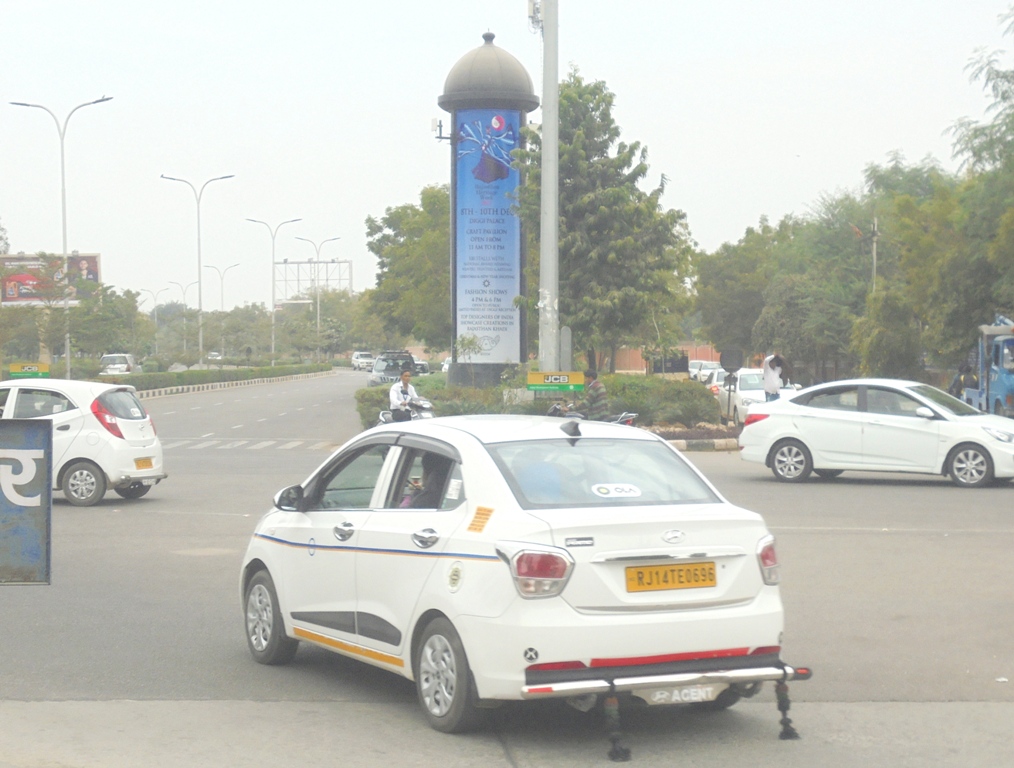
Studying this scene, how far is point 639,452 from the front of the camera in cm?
679

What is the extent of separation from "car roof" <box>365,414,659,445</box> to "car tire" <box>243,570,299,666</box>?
1.34m

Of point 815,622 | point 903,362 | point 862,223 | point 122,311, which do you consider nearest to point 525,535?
point 815,622

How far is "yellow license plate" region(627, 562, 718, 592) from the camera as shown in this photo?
596 centimetres

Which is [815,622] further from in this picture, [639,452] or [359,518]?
[359,518]

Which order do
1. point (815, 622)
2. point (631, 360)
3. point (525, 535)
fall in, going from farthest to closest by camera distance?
point (631, 360) < point (815, 622) < point (525, 535)

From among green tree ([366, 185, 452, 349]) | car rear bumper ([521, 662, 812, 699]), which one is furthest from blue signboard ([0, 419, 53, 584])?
green tree ([366, 185, 452, 349])

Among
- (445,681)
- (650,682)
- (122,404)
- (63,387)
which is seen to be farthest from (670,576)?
(63,387)

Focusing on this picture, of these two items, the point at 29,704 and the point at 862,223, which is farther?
the point at 862,223

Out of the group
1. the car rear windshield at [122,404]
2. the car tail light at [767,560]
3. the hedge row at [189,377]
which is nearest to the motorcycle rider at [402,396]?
the car rear windshield at [122,404]

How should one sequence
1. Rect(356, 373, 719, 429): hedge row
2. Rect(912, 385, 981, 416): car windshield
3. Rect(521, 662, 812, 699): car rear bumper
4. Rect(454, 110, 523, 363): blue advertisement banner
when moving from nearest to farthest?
Rect(521, 662, 812, 699): car rear bumper → Rect(912, 385, 981, 416): car windshield → Rect(356, 373, 719, 429): hedge row → Rect(454, 110, 523, 363): blue advertisement banner

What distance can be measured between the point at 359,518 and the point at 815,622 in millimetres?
3719

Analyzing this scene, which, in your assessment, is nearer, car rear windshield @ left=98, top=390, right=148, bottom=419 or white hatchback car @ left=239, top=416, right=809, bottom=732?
white hatchback car @ left=239, top=416, right=809, bottom=732

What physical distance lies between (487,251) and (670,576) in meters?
30.1

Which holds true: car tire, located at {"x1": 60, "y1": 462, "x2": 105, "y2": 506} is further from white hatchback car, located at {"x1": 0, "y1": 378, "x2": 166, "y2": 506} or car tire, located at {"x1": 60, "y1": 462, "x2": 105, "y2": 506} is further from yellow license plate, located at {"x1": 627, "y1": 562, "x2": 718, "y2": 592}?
yellow license plate, located at {"x1": 627, "y1": 562, "x2": 718, "y2": 592}
